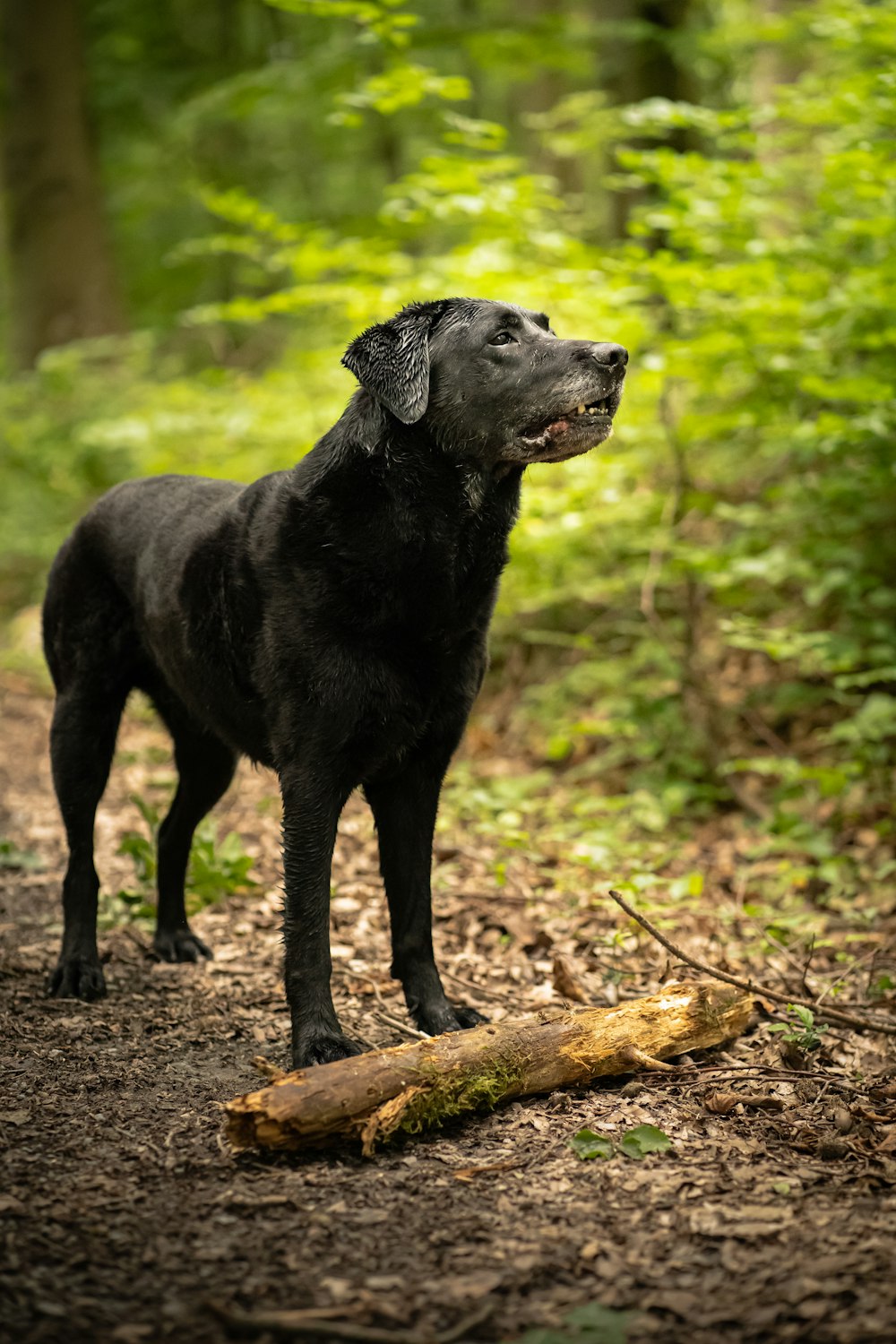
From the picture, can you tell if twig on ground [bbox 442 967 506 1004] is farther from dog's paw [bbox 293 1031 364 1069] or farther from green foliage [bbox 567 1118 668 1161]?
green foliage [bbox 567 1118 668 1161]

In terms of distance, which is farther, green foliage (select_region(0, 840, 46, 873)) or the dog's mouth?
green foliage (select_region(0, 840, 46, 873))

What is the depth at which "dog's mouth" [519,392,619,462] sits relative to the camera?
3.60m

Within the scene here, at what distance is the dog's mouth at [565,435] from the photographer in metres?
3.60

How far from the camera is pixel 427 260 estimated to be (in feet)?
26.8

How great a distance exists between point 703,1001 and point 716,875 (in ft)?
7.24

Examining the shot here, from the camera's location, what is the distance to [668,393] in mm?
6555

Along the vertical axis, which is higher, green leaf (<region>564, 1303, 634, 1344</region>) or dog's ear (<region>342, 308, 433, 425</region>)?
dog's ear (<region>342, 308, 433, 425</region>)

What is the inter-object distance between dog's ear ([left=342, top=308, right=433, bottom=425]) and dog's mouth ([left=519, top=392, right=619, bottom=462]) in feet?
1.15

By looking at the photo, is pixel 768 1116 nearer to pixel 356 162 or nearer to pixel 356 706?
pixel 356 706

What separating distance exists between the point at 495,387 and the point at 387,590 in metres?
0.74

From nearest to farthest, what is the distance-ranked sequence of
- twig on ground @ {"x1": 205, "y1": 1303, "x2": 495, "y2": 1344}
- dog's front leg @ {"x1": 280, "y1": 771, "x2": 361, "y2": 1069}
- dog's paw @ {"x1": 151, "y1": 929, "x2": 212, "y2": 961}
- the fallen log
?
twig on ground @ {"x1": 205, "y1": 1303, "x2": 495, "y2": 1344}, the fallen log, dog's front leg @ {"x1": 280, "y1": 771, "x2": 361, "y2": 1069}, dog's paw @ {"x1": 151, "y1": 929, "x2": 212, "y2": 961}

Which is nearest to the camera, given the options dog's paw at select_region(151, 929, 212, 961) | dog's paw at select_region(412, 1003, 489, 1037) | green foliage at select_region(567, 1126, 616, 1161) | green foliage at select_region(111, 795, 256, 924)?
green foliage at select_region(567, 1126, 616, 1161)

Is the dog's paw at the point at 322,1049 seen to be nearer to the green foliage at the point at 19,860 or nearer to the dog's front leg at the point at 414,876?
the dog's front leg at the point at 414,876

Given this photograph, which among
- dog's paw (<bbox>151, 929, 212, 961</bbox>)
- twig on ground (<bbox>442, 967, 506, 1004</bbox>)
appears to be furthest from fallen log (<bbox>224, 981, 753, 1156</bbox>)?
dog's paw (<bbox>151, 929, 212, 961</bbox>)
